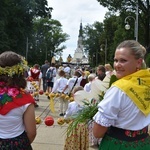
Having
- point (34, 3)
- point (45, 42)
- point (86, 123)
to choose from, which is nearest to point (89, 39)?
point (45, 42)

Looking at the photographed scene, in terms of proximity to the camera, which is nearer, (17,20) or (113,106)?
(113,106)

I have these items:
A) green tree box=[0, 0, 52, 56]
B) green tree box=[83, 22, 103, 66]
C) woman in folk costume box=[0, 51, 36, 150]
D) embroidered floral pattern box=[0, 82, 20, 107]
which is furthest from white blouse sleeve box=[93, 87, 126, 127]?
green tree box=[83, 22, 103, 66]

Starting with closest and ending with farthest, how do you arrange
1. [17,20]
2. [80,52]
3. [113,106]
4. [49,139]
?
[113,106]
[49,139]
[17,20]
[80,52]

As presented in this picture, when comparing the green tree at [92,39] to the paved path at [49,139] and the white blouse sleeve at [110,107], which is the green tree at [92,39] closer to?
the paved path at [49,139]

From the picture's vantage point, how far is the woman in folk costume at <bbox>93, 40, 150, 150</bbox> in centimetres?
236

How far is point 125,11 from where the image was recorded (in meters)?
40.4

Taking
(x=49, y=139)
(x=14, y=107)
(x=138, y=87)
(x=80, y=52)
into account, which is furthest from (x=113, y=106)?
Answer: (x=80, y=52)

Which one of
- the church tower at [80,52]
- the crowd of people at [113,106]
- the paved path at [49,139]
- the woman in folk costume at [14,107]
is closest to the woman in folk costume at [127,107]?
the crowd of people at [113,106]

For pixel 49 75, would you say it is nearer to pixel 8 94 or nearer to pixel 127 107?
pixel 8 94

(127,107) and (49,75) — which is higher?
(127,107)

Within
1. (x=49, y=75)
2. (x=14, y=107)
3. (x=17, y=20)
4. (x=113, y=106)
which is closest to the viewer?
(x=113, y=106)

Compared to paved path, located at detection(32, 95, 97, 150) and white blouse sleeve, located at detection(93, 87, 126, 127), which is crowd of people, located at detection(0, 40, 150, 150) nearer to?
white blouse sleeve, located at detection(93, 87, 126, 127)

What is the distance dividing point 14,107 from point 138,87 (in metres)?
1.04

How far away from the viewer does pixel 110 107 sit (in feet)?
7.70
